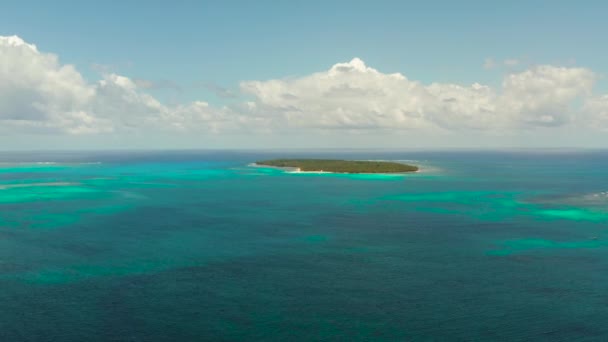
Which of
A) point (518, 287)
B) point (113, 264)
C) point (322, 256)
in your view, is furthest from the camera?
point (322, 256)

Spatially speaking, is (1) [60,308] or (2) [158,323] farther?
(1) [60,308]

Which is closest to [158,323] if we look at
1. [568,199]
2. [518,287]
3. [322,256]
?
[322,256]

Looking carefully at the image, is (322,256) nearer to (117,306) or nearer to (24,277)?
(117,306)

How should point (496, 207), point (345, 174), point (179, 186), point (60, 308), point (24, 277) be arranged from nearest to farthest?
point (60, 308), point (24, 277), point (496, 207), point (179, 186), point (345, 174)

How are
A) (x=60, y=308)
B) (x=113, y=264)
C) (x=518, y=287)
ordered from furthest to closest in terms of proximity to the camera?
(x=113, y=264)
(x=518, y=287)
(x=60, y=308)

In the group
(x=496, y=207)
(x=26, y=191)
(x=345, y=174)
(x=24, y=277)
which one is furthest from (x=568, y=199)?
(x=26, y=191)

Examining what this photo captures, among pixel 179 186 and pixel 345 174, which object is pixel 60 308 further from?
pixel 345 174
